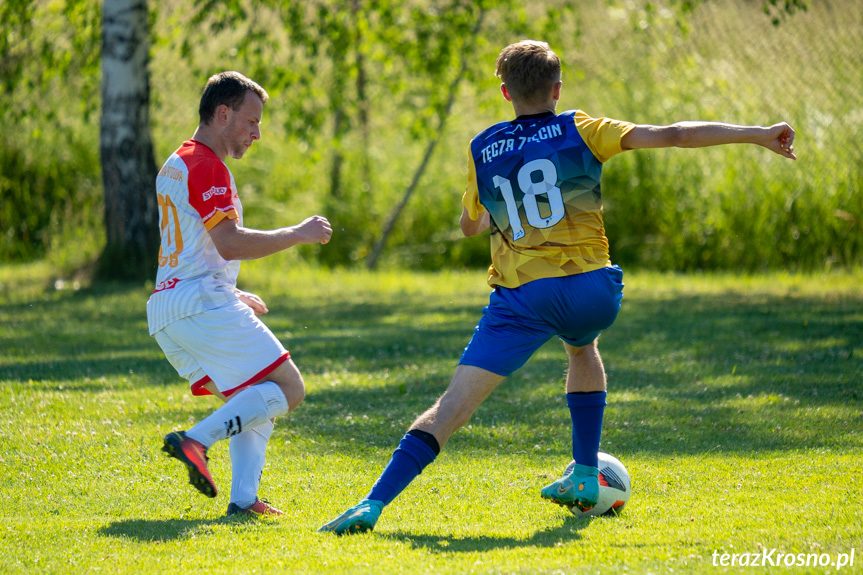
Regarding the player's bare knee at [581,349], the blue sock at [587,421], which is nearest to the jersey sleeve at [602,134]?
the player's bare knee at [581,349]

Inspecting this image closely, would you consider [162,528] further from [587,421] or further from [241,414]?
[587,421]

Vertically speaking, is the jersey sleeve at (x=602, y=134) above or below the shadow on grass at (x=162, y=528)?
above

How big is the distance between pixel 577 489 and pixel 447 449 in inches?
56.5

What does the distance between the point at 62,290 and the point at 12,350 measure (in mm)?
4050

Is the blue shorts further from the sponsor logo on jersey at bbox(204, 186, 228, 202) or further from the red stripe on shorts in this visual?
the sponsor logo on jersey at bbox(204, 186, 228, 202)

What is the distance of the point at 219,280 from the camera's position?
421cm

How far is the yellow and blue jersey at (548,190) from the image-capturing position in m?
3.95

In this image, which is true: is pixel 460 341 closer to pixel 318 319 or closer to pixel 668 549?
pixel 318 319

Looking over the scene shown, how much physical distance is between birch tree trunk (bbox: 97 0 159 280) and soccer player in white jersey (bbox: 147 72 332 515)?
26.4 ft

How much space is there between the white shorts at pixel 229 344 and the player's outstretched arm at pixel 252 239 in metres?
0.27

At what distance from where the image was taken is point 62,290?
12.2 m

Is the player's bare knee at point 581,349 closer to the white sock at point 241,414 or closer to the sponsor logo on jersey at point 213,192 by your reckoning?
the white sock at point 241,414

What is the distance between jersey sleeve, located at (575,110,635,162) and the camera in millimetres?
3848

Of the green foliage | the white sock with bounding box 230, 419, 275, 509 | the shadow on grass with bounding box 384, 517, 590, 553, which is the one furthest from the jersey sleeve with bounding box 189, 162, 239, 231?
the green foliage
